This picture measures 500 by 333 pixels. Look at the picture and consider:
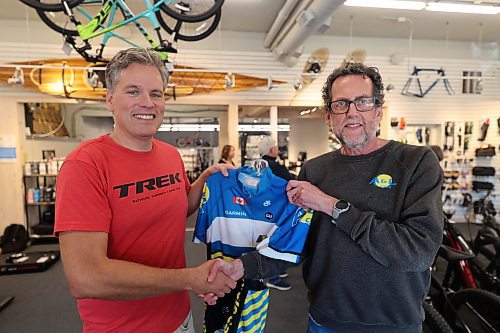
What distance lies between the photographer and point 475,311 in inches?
86.0

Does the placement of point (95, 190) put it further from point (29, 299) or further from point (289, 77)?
point (289, 77)

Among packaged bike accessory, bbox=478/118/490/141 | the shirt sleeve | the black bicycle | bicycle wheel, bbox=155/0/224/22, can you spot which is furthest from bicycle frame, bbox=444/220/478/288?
packaged bike accessory, bbox=478/118/490/141

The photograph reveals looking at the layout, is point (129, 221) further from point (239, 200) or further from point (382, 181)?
point (382, 181)

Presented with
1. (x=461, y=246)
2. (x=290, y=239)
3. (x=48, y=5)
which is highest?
(x=48, y=5)

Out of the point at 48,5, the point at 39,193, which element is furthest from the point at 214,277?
the point at 39,193

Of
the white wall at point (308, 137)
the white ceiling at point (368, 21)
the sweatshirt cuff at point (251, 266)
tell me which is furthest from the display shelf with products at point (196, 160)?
the sweatshirt cuff at point (251, 266)

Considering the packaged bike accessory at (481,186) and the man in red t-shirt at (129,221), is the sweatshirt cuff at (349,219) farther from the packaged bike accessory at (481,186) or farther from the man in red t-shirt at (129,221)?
the packaged bike accessory at (481,186)

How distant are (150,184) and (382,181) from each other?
990 mm

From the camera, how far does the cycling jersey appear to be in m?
1.47

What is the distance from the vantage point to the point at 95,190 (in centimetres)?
106

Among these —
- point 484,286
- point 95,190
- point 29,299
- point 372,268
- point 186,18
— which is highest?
point 186,18

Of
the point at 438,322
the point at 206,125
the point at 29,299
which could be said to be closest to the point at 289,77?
the point at 438,322

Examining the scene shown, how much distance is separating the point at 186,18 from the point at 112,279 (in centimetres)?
269

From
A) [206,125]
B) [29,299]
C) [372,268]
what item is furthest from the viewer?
[206,125]
